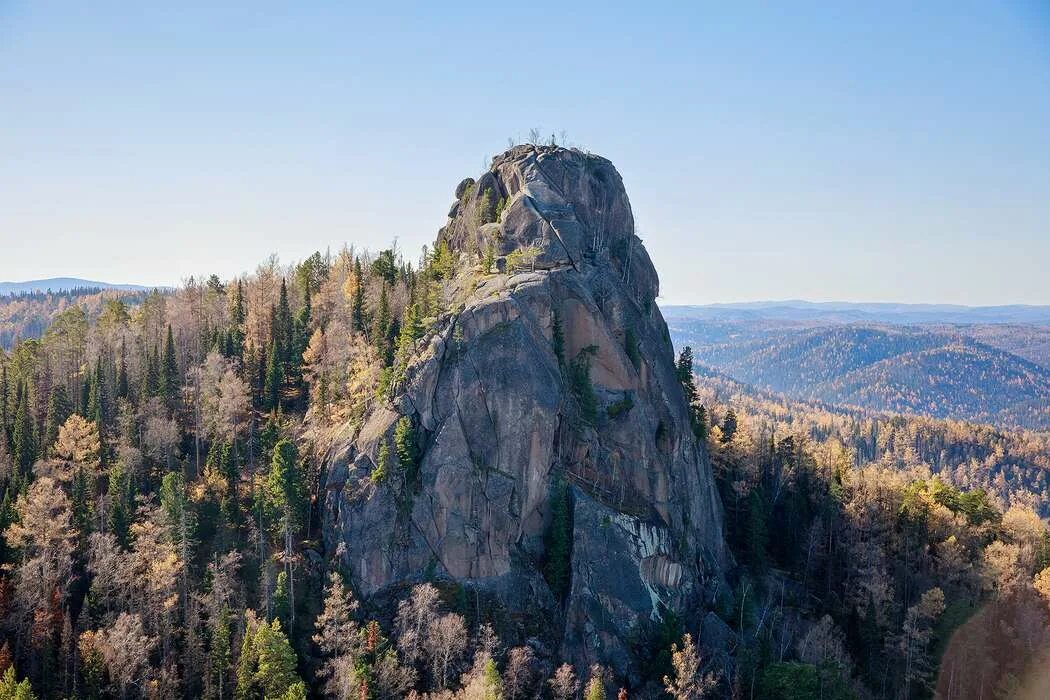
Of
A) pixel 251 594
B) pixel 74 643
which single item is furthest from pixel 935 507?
pixel 74 643

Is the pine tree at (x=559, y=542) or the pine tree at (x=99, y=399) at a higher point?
the pine tree at (x=99, y=399)

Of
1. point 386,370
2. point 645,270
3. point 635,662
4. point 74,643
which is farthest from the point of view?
A: point 645,270

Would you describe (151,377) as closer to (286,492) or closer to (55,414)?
(55,414)

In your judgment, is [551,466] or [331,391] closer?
[551,466]

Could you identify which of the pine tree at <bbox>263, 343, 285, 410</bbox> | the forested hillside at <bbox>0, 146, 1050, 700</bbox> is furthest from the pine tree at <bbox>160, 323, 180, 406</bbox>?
the pine tree at <bbox>263, 343, 285, 410</bbox>

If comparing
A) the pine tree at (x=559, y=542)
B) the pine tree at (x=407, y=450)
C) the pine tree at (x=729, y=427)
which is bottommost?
the pine tree at (x=559, y=542)

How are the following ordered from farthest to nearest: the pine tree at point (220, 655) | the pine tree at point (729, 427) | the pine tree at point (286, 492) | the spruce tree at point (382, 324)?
the pine tree at point (729, 427) < the spruce tree at point (382, 324) < the pine tree at point (286, 492) < the pine tree at point (220, 655)

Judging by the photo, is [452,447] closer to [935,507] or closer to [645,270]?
[645,270]

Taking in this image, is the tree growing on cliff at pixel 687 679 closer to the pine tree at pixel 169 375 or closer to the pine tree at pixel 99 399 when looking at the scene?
the pine tree at pixel 169 375

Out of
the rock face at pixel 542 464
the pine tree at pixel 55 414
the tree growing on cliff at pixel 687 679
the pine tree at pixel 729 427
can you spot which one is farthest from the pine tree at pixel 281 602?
the pine tree at pixel 729 427
